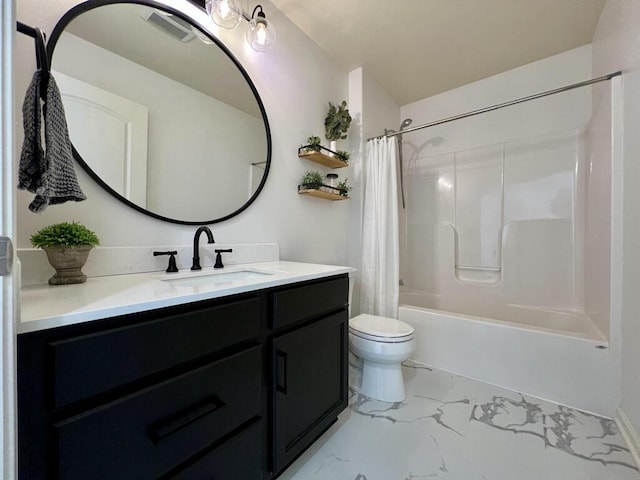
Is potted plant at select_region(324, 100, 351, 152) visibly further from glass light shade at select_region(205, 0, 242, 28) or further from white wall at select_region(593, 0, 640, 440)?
white wall at select_region(593, 0, 640, 440)

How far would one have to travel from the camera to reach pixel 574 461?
113cm

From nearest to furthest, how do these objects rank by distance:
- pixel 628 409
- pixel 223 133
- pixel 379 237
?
pixel 628 409 → pixel 223 133 → pixel 379 237

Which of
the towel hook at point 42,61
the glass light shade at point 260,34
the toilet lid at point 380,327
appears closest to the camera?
the towel hook at point 42,61

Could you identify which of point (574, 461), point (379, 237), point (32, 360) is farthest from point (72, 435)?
point (379, 237)

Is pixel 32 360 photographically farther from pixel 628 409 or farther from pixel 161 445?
pixel 628 409

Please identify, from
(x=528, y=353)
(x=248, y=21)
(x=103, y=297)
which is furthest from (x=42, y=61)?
(x=528, y=353)

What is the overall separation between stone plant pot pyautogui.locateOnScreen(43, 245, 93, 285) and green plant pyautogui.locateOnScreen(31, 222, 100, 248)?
14 mm

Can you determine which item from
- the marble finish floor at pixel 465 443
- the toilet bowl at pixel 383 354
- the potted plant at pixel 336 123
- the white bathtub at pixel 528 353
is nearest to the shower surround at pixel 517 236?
the white bathtub at pixel 528 353

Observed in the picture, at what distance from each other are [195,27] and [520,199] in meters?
2.78

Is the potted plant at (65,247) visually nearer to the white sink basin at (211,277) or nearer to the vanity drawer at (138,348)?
the white sink basin at (211,277)

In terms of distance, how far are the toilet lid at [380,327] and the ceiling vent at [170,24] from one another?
1820 millimetres

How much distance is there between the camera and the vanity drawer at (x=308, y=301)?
0.97 m

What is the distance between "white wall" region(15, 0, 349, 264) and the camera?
2.99ft

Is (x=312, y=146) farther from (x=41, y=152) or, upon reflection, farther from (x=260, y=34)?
(x=41, y=152)
